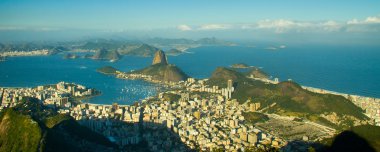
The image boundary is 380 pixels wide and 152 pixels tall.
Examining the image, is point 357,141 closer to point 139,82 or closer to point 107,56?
point 139,82

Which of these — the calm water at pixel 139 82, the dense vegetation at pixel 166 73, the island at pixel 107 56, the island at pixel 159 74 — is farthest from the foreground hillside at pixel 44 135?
the island at pixel 107 56

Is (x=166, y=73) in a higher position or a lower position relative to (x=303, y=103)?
lower

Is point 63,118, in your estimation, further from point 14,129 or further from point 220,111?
point 220,111

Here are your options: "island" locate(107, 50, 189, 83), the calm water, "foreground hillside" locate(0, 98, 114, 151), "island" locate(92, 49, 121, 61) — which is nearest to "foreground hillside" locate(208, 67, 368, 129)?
the calm water

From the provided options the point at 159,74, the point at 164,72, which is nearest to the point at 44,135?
the point at 164,72

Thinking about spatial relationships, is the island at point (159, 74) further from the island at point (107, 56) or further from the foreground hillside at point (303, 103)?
the island at point (107, 56)

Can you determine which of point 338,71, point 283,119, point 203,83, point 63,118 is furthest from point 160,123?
point 338,71

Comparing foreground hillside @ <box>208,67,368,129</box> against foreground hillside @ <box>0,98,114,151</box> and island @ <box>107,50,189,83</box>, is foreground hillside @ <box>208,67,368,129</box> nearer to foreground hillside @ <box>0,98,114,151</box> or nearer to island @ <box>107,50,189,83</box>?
island @ <box>107,50,189,83</box>
